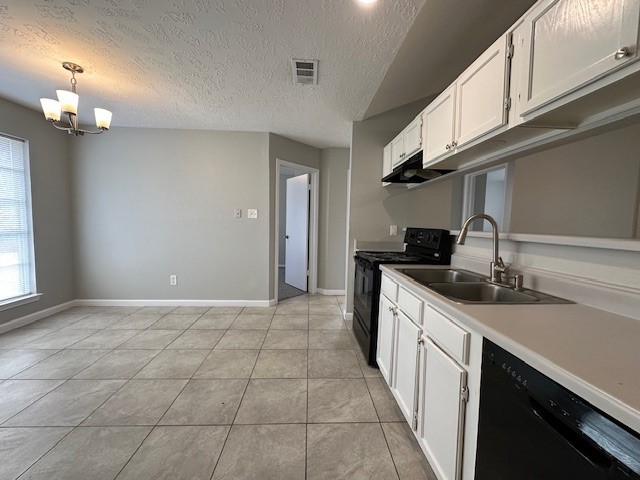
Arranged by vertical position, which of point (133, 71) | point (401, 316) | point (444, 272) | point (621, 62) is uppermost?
point (133, 71)

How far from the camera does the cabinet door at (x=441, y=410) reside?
99cm

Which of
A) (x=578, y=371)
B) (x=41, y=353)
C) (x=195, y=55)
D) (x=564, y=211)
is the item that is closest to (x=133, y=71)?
(x=195, y=55)

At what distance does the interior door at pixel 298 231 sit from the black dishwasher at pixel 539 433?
376 centimetres

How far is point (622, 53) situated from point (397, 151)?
1837 mm

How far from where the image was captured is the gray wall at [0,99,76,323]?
9.48 feet

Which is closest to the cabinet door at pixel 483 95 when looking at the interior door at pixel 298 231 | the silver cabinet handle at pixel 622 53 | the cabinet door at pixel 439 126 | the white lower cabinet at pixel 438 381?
the cabinet door at pixel 439 126

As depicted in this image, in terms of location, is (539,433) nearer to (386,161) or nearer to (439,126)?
(439,126)

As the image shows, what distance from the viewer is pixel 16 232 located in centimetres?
290

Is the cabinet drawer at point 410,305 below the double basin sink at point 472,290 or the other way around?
below

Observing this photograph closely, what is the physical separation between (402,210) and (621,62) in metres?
2.29

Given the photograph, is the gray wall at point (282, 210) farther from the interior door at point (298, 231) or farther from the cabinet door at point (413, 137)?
the cabinet door at point (413, 137)

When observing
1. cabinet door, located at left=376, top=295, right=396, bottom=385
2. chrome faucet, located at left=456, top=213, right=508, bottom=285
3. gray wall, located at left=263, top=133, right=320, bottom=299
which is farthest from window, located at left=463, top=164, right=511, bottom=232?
gray wall, located at left=263, top=133, right=320, bottom=299

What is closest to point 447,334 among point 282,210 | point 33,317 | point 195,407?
point 195,407

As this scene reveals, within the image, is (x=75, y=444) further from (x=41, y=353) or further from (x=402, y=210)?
(x=402, y=210)
